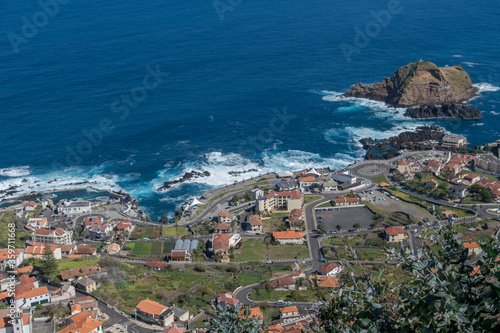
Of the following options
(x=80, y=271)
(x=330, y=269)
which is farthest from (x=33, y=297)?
(x=330, y=269)

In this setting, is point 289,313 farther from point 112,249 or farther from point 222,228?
point 112,249

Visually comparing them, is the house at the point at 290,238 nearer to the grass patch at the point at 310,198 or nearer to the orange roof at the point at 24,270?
the grass patch at the point at 310,198

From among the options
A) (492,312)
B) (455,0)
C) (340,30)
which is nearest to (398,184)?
(492,312)

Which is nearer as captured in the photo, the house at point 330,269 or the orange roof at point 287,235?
the house at point 330,269

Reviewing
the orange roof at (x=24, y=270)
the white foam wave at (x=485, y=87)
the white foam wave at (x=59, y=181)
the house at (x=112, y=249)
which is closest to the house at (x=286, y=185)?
the white foam wave at (x=59, y=181)

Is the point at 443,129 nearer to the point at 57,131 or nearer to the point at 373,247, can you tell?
the point at 373,247

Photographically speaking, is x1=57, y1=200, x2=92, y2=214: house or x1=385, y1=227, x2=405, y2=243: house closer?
x1=385, y1=227, x2=405, y2=243: house

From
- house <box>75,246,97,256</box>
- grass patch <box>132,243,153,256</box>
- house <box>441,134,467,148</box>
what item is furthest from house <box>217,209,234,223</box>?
house <box>441,134,467,148</box>

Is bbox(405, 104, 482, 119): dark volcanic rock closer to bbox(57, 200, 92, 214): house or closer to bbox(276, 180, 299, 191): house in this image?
bbox(276, 180, 299, 191): house
